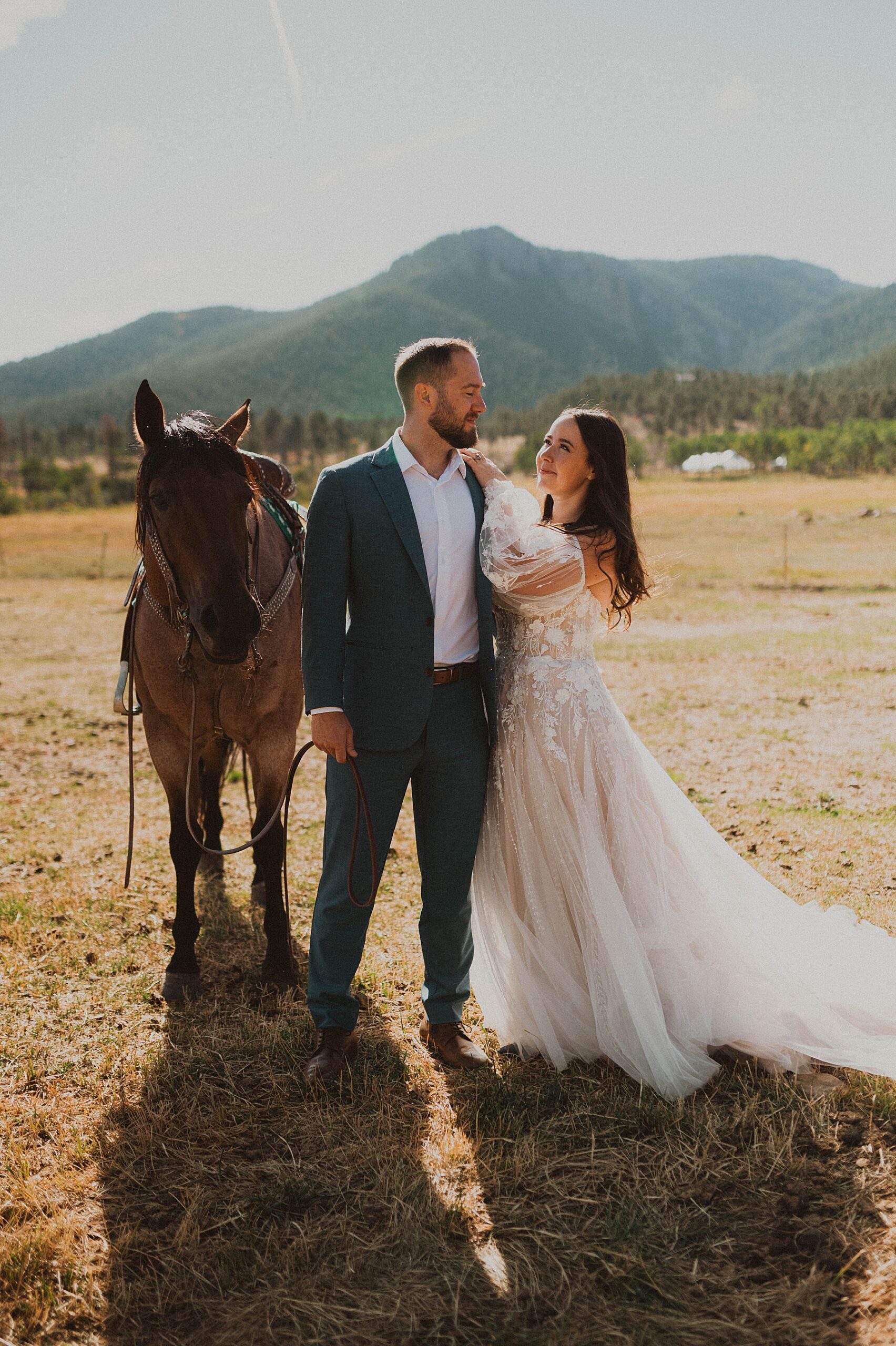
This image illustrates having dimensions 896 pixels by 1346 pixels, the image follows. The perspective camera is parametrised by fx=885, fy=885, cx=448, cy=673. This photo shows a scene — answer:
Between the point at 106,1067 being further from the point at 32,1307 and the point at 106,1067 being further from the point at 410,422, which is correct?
the point at 410,422

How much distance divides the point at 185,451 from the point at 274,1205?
2.55 m

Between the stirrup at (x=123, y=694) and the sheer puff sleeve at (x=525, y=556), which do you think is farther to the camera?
the stirrup at (x=123, y=694)

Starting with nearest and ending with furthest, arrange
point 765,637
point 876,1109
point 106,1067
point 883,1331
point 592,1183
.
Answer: point 883,1331 < point 592,1183 < point 876,1109 < point 106,1067 < point 765,637

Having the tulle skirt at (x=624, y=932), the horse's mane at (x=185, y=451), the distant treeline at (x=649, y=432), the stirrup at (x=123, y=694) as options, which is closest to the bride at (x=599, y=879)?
the tulle skirt at (x=624, y=932)

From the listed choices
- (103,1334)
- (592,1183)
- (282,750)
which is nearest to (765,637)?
(282,750)

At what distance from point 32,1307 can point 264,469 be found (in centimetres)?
400

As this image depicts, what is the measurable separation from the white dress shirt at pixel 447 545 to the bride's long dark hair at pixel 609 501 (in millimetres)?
396

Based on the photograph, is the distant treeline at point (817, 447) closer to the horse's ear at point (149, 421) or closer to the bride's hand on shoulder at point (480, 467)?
the bride's hand on shoulder at point (480, 467)

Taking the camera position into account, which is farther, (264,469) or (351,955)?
(264,469)

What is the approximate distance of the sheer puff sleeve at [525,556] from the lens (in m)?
3.00

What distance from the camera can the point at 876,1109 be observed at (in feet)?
9.45

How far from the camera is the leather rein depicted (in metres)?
3.13

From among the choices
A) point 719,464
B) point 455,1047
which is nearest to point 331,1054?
point 455,1047

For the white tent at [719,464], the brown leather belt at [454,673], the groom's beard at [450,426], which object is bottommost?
the brown leather belt at [454,673]
